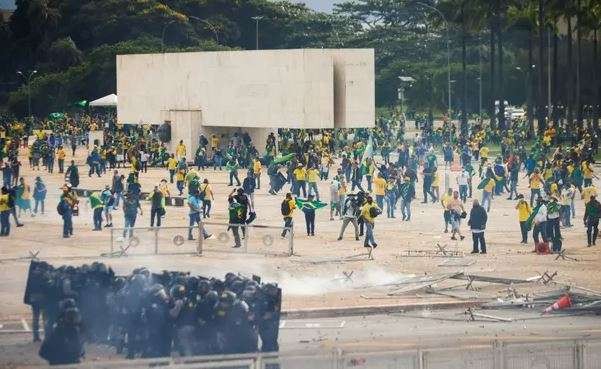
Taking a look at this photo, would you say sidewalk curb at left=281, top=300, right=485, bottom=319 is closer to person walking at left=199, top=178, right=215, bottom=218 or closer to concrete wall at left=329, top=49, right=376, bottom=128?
person walking at left=199, top=178, right=215, bottom=218

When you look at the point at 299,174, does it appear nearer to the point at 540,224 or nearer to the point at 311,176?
the point at 311,176

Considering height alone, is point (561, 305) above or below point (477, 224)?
below

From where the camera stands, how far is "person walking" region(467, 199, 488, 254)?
31.9 metres

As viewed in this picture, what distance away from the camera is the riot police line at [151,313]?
1802 cm

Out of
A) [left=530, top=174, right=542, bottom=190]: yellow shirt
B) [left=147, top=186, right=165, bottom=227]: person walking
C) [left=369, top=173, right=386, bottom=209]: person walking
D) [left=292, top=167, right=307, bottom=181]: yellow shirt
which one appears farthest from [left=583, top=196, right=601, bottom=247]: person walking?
[left=292, top=167, right=307, bottom=181]: yellow shirt

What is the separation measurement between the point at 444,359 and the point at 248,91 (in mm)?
47636

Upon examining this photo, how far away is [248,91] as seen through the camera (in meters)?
62.8

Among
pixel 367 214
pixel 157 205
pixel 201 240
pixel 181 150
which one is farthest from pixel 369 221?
pixel 181 150

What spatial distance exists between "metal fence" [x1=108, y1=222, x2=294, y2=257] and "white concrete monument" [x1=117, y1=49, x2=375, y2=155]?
1112 inches

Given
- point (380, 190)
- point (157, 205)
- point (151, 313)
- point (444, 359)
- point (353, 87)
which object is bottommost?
point (444, 359)

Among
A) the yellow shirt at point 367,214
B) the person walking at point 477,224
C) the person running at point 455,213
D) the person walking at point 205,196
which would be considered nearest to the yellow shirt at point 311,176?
the person walking at point 205,196

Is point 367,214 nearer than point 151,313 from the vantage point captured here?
No

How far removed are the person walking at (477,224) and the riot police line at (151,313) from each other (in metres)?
12.9

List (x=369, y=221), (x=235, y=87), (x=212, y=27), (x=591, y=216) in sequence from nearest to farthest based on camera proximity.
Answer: (x=369, y=221) < (x=591, y=216) < (x=235, y=87) < (x=212, y=27)
